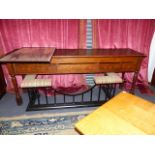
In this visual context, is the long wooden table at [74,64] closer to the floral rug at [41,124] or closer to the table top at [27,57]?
the table top at [27,57]

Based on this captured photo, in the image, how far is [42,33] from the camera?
218cm

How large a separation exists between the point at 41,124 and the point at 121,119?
3.37ft

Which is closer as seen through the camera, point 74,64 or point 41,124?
point 41,124

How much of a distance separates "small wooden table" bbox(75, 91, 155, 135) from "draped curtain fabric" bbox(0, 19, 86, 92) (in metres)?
1.36

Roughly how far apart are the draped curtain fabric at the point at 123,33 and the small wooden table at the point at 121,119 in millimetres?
1300

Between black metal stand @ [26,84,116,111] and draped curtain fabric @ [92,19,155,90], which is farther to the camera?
draped curtain fabric @ [92,19,155,90]

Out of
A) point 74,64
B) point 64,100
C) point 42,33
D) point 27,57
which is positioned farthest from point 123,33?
point 27,57

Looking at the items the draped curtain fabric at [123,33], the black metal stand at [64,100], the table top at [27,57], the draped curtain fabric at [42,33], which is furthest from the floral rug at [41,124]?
the draped curtain fabric at [123,33]

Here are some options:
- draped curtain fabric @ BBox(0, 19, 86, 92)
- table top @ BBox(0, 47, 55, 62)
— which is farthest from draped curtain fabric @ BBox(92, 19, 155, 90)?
table top @ BBox(0, 47, 55, 62)

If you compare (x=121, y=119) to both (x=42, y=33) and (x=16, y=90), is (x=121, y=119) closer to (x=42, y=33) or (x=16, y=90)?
(x=16, y=90)

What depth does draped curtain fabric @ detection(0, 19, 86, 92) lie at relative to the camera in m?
2.09

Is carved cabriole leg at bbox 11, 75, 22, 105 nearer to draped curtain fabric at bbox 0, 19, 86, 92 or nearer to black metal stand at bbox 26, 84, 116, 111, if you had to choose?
black metal stand at bbox 26, 84, 116, 111
